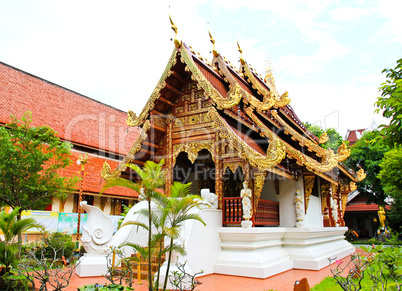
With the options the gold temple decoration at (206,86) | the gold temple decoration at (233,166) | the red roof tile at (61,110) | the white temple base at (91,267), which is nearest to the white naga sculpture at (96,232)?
the white temple base at (91,267)

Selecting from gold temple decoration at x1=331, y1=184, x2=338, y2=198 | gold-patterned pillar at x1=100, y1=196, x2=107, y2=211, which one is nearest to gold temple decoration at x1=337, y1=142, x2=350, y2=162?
gold temple decoration at x1=331, y1=184, x2=338, y2=198

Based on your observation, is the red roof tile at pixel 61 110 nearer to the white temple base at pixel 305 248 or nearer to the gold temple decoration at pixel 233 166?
the gold temple decoration at pixel 233 166

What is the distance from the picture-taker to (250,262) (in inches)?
272

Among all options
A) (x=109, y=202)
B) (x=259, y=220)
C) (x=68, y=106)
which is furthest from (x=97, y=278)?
(x=68, y=106)

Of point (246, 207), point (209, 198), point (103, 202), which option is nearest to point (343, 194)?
point (246, 207)

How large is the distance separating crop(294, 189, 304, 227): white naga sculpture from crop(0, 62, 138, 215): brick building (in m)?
7.94

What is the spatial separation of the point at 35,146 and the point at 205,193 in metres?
5.19

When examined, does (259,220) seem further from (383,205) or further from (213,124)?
(383,205)

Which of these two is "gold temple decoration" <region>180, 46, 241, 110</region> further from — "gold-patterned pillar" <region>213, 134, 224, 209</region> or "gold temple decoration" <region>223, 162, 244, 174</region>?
"gold temple decoration" <region>223, 162, 244, 174</region>

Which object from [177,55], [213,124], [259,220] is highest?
[177,55]

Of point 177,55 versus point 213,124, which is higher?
point 177,55

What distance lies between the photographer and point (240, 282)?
20.7 feet

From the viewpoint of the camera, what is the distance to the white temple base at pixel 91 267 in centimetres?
671

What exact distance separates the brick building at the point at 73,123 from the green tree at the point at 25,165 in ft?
11.6
